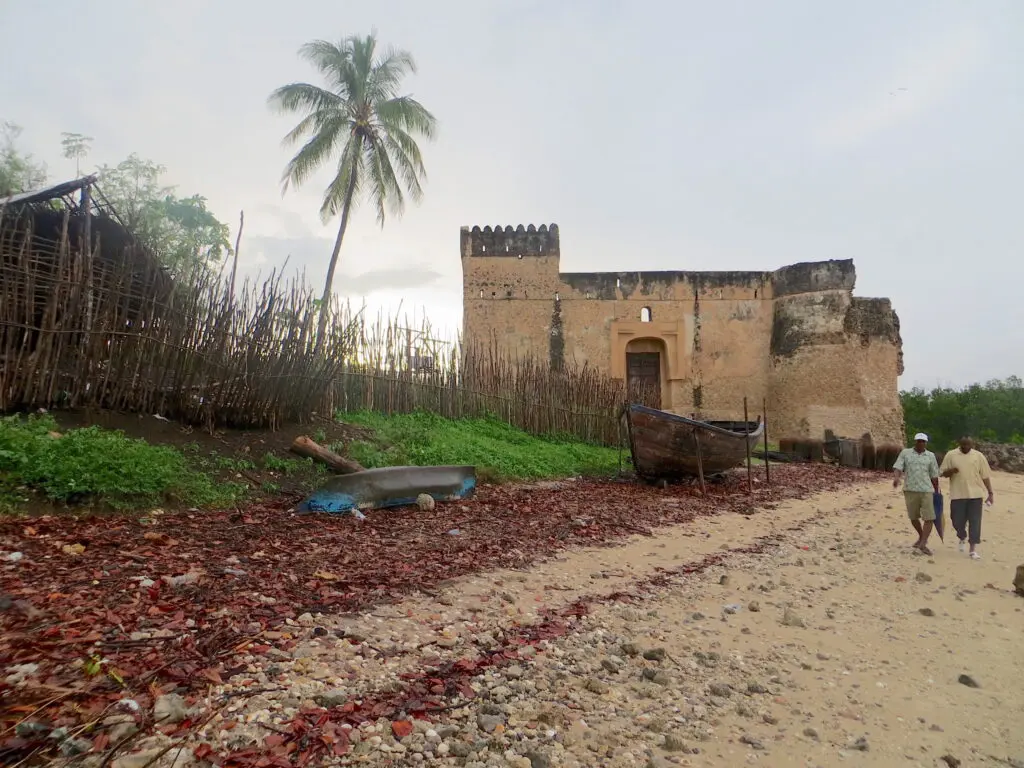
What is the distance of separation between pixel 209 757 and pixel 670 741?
53.2 inches

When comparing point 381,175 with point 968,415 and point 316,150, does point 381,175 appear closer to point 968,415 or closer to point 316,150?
point 316,150

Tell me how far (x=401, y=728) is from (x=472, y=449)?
690 centimetres

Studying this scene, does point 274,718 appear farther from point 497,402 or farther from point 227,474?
point 497,402

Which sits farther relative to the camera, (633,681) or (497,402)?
(497,402)

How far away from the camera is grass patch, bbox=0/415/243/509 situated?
4289 mm

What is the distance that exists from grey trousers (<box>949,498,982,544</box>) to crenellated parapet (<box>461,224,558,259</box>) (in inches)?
548

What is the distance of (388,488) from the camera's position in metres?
5.84

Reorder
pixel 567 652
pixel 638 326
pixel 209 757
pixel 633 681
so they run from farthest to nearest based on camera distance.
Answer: pixel 638 326 → pixel 567 652 → pixel 633 681 → pixel 209 757

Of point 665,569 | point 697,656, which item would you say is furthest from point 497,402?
point 697,656

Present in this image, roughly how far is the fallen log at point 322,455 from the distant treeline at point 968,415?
28.3 m

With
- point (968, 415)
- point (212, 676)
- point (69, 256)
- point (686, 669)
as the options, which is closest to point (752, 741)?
point (686, 669)

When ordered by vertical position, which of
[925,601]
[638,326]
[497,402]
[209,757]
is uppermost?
[638,326]

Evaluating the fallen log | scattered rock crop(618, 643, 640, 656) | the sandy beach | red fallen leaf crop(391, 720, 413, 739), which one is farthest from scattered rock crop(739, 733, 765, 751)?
the fallen log

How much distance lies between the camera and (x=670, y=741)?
1.96 meters
